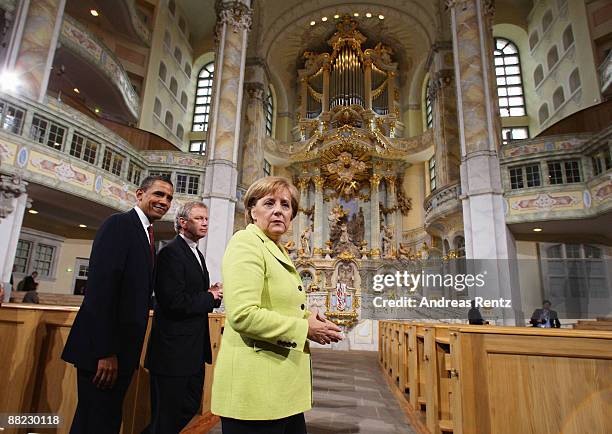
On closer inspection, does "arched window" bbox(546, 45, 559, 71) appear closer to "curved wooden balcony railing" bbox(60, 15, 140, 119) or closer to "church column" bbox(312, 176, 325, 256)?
"church column" bbox(312, 176, 325, 256)

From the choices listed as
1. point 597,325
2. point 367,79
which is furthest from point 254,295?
point 367,79

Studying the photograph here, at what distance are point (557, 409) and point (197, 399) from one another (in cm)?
206

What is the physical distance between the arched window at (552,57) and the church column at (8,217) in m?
19.4

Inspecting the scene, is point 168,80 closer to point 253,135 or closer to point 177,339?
point 253,135

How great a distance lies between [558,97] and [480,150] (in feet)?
23.8

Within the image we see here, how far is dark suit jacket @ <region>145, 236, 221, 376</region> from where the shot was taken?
214 centimetres

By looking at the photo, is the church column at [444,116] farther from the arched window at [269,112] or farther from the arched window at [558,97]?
the arched window at [269,112]

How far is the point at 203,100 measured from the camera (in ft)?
69.4

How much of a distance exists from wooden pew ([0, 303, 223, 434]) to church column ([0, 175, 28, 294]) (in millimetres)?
7604

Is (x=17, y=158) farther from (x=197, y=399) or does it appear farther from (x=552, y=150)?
(x=552, y=150)

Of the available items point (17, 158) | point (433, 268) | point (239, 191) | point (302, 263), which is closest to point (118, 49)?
point (239, 191)

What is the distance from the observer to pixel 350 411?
14.8 ft

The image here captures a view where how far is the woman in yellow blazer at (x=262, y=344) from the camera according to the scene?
1.29 metres

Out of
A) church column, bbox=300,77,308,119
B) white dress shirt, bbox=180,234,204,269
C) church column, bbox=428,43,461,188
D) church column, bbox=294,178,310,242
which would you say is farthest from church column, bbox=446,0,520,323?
church column, bbox=300,77,308,119
